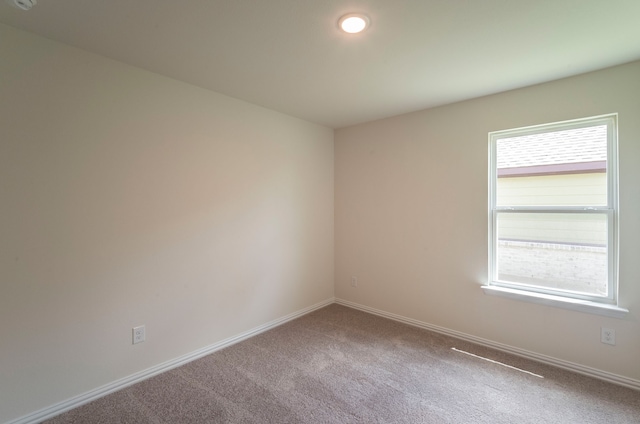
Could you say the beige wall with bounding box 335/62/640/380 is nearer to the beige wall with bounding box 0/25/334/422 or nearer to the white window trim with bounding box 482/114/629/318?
the white window trim with bounding box 482/114/629/318

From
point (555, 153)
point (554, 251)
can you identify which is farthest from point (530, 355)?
point (555, 153)

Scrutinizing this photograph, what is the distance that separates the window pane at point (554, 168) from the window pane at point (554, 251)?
14 cm

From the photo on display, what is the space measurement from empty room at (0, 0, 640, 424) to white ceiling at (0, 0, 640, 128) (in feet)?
0.05

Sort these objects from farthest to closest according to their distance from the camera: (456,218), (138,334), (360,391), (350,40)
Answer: (456,218) < (138,334) < (360,391) < (350,40)

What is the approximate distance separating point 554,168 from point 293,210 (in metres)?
2.59

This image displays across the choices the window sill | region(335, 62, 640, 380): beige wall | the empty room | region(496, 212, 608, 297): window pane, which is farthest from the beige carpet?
region(496, 212, 608, 297): window pane

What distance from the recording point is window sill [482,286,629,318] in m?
2.15

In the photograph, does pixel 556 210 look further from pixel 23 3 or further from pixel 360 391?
pixel 23 3

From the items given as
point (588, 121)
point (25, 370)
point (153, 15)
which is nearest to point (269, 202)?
point (153, 15)

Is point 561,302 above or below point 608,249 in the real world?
below

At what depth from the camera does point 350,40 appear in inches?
71.4

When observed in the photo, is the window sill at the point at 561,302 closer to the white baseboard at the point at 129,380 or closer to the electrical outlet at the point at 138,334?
the white baseboard at the point at 129,380

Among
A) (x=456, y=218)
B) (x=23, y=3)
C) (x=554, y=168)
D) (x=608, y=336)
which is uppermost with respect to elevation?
(x=23, y=3)

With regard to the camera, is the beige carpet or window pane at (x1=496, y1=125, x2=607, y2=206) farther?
window pane at (x1=496, y1=125, x2=607, y2=206)
